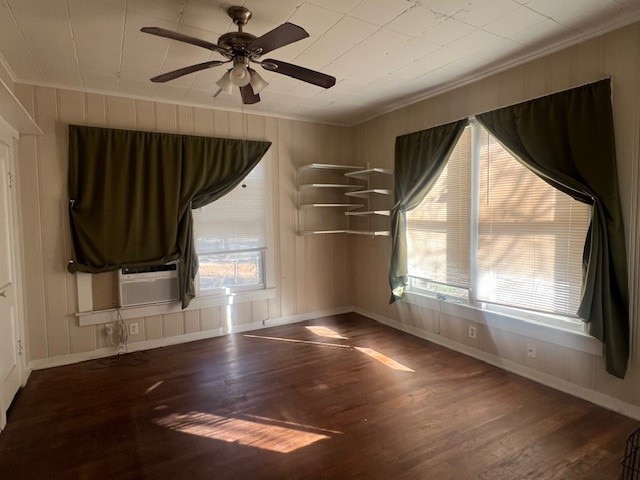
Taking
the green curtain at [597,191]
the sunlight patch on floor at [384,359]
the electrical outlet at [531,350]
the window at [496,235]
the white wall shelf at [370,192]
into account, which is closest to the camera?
the green curtain at [597,191]

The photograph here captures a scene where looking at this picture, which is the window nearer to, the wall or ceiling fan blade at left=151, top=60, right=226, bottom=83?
ceiling fan blade at left=151, top=60, right=226, bottom=83

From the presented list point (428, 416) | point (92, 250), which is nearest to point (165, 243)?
point (92, 250)

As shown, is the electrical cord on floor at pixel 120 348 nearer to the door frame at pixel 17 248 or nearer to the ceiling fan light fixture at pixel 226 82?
the door frame at pixel 17 248

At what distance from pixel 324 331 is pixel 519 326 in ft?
7.01

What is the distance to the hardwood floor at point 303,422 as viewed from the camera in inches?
81.0

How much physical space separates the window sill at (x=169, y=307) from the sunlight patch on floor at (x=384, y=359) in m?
1.43

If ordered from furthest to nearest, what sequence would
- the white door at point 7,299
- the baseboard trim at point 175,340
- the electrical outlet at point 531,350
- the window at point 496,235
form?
the baseboard trim at point 175,340 < the electrical outlet at point 531,350 < the window at point 496,235 < the white door at point 7,299

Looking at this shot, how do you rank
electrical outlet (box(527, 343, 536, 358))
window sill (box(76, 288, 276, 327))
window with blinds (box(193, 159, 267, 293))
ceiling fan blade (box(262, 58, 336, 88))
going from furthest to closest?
window with blinds (box(193, 159, 267, 293)), window sill (box(76, 288, 276, 327)), electrical outlet (box(527, 343, 536, 358)), ceiling fan blade (box(262, 58, 336, 88))

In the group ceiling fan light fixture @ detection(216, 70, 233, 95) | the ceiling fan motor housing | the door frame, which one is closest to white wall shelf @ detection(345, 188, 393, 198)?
ceiling fan light fixture @ detection(216, 70, 233, 95)

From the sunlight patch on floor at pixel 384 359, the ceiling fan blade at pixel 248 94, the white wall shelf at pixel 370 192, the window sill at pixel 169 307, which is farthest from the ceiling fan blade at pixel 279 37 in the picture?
the window sill at pixel 169 307

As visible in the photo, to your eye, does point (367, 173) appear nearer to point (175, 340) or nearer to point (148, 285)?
point (148, 285)

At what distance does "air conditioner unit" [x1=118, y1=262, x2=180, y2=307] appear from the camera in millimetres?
3762

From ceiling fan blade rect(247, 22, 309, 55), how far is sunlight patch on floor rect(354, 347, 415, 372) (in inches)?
109

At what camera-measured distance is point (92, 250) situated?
3564mm
